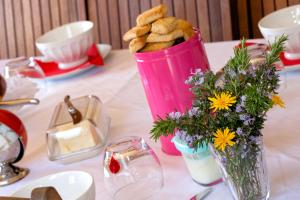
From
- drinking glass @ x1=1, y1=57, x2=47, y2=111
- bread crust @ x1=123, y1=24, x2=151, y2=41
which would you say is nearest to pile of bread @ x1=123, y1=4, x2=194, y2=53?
bread crust @ x1=123, y1=24, x2=151, y2=41

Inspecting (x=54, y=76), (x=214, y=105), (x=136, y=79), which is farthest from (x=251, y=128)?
(x=54, y=76)

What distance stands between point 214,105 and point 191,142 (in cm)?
5

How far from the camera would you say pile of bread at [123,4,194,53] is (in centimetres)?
81

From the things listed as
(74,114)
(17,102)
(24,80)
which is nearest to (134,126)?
(74,114)

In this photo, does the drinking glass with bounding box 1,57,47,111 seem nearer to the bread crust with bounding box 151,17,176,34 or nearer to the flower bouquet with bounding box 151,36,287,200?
the bread crust with bounding box 151,17,176,34

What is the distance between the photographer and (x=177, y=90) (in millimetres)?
831

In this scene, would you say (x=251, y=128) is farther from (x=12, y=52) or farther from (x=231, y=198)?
(x=12, y=52)

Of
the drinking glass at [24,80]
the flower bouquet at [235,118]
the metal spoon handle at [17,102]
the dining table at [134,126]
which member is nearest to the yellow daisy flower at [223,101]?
the flower bouquet at [235,118]

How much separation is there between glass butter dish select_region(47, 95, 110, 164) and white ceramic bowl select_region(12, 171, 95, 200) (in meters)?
0.17

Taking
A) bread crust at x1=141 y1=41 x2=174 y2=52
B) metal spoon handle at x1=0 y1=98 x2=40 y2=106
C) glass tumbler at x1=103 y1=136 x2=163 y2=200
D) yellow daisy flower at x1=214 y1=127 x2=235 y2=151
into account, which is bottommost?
glass tumbler at x1=103 y1=136 x2=163 y2=200

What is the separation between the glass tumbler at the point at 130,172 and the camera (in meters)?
0.78

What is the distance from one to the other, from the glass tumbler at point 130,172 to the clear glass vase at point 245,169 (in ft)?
A: 0.48

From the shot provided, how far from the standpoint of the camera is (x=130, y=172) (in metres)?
0.78

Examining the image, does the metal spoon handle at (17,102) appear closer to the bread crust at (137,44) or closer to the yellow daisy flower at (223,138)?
the bread crust at (137,44)
